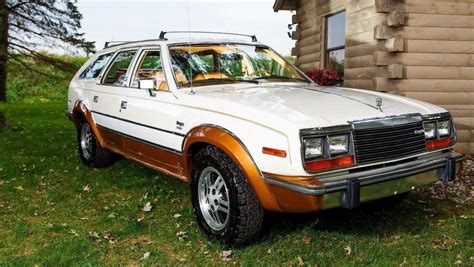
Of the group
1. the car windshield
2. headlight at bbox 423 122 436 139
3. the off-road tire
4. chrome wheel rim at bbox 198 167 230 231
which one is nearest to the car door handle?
the car windshield

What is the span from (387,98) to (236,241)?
69.4 inches

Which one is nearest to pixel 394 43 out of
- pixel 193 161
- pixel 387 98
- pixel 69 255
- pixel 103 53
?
pixel 387 98

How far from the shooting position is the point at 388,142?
11.7 feet

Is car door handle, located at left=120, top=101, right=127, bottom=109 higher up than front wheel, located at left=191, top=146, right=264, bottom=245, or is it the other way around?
car door handle, located at left=120, top=101, right=127, bottom=109

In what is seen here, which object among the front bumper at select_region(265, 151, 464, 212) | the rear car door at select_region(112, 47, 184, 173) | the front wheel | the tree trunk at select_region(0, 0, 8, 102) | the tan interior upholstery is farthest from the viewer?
the tree trunk at select_region(0, 0, 8, 102)

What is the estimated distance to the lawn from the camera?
3715mm

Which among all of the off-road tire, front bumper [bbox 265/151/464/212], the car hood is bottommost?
the off-road tire

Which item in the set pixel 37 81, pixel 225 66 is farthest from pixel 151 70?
pixel 37 81

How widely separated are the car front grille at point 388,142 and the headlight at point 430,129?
85 millimetres

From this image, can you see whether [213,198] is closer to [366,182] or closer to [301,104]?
[301,104]

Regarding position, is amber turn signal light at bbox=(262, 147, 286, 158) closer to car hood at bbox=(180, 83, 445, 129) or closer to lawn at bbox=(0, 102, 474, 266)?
car hood at bbox=(180, 83, 445, 129)

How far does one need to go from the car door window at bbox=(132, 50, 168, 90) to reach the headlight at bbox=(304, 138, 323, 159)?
186 centimetres

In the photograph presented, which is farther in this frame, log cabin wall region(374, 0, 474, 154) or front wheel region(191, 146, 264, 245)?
log cabin wall region(374, 0, 474, 154)

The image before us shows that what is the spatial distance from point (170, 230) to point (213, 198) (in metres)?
0.63
